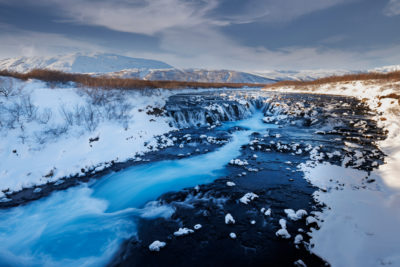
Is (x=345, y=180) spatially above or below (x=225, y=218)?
above

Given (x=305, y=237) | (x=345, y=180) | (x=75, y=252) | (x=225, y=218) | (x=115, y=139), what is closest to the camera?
(x=305, y=237)

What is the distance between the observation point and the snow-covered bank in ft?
28.1

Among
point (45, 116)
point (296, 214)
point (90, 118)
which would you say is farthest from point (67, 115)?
point (296, 214)

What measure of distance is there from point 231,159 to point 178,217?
5.15 meters

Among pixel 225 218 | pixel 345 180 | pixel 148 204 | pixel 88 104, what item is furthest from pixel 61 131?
pixel 345 180

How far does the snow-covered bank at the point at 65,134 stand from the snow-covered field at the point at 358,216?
9.57 metres

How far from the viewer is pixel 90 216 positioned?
21.1 ft

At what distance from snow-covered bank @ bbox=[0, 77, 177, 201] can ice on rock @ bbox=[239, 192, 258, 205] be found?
24.0 ft

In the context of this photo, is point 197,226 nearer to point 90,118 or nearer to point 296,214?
point 296,214

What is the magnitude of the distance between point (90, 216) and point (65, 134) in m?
7.08

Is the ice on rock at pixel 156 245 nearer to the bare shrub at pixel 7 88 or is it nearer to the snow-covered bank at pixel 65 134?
the snow-covered bank at pixel 65 134

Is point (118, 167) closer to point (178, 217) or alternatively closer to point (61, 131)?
point (61, 131)

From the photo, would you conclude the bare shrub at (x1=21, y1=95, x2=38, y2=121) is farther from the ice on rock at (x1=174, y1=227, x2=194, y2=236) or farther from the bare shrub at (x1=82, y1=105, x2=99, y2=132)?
the ice on rock at (x1=174, y1=227, x2=194, y2=236)

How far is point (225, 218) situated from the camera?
18.4 ft
